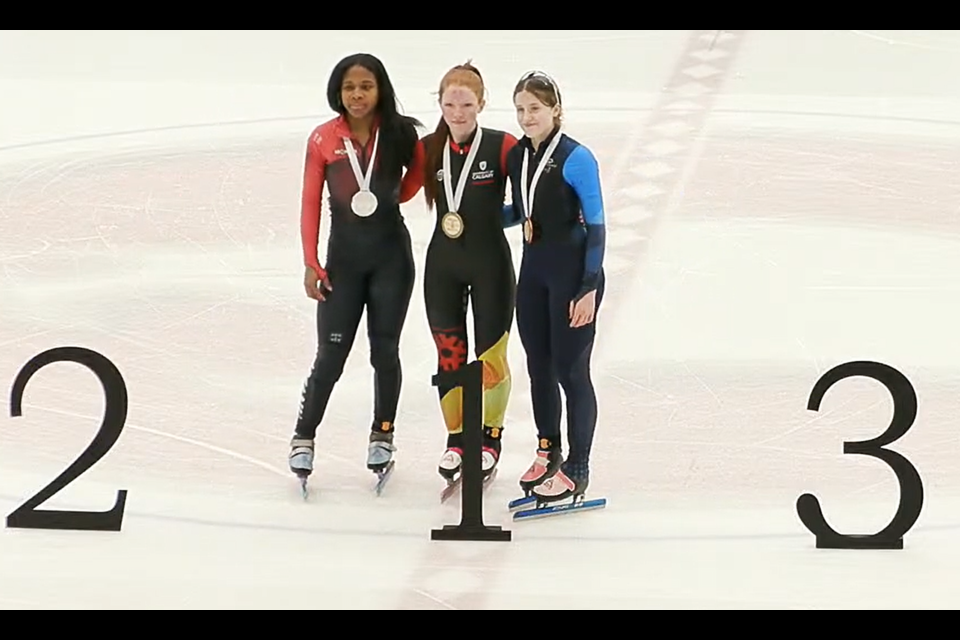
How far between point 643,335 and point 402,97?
3089mm

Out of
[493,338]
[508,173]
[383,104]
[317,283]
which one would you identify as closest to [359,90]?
[383,104]

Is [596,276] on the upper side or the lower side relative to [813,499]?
upper

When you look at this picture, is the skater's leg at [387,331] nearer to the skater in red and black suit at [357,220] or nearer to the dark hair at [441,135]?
the skater in red and black suit at [357,220]

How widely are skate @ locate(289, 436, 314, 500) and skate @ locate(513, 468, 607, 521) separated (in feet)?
2.27

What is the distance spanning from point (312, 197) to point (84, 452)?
1.05 meters

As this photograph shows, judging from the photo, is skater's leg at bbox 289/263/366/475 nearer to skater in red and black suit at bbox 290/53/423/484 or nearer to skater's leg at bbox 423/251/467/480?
skater in red and black suit at bbox 290/53/423/484

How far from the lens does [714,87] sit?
10742mm

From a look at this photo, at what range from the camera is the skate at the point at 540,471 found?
6512 millimetres

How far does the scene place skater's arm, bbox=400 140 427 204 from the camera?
21.1 ft

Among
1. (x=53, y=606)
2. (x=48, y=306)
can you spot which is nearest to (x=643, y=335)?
(x=48, y=306)

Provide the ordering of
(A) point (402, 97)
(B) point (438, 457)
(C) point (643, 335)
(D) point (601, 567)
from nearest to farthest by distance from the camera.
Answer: (D) point (601, 567), (B) point (438, 457), (C) point (643, 335), (A) point (402, 97)

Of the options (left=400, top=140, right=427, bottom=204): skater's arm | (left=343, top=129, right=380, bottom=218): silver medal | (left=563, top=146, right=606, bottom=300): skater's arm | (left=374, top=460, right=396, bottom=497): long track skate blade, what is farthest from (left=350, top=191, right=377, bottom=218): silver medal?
(left=374, top=460, right=396, bottom=497): long track skate blade

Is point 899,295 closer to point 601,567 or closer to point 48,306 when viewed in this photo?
point 601,567

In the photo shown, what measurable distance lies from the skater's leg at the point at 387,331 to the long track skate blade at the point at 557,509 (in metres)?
0.53
